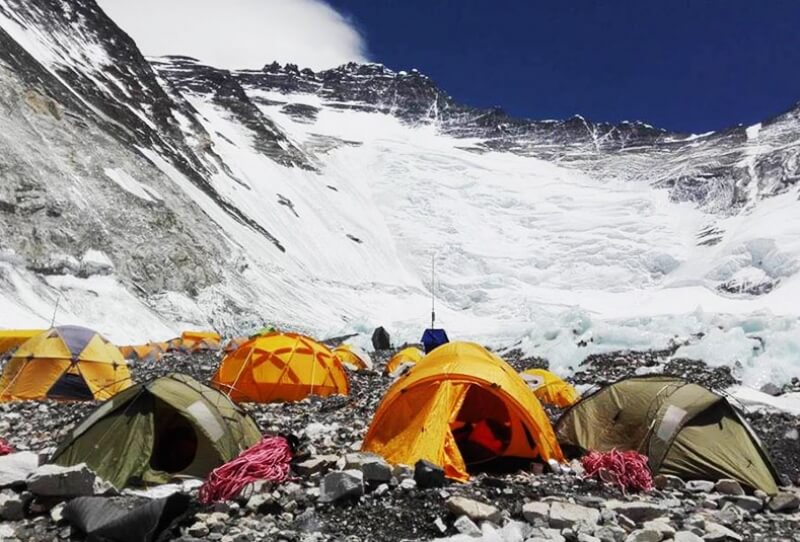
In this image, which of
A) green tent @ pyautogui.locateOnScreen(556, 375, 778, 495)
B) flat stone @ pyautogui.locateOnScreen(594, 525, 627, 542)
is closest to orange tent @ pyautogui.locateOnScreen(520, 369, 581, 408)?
green tent @ pyautogui.locateOnScreen(556, 375, 778, 495)

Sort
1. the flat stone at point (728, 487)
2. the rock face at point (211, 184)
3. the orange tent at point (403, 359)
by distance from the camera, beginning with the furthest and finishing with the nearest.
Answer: the rock face at point (211, 184), the orange tent at point (403, 359), the flat stone at point (728, 487)

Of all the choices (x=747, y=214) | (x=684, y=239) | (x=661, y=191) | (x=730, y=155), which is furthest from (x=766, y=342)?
(x=730, y=155)

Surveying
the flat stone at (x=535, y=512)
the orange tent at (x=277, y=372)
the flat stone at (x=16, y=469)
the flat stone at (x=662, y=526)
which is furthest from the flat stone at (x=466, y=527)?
the orange tent at (x=277, y=372)

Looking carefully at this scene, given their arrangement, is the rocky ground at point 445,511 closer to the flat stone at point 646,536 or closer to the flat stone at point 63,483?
the flat stone at point 646,536

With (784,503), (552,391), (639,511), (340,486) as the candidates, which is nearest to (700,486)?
(784,503)

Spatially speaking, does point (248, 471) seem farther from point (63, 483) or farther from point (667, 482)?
point (667, 482)

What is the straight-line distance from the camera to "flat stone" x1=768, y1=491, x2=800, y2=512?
757 centimetres

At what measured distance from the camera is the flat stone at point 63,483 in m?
6.89

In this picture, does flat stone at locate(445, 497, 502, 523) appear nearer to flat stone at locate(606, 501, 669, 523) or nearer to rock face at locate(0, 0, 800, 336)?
flat stone at locate(606, 501, 669, 523)

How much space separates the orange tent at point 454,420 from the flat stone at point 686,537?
2.91 m

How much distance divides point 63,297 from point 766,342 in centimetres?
2835

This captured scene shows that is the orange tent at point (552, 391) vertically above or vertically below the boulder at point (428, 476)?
above

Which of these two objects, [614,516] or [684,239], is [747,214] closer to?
[684,239]

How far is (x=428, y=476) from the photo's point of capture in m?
7.26
